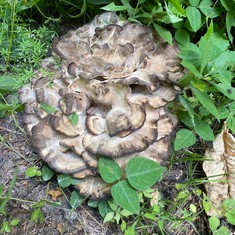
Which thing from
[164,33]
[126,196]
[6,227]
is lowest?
[6,227]

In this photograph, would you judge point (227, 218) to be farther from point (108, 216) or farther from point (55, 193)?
point (55, 193)

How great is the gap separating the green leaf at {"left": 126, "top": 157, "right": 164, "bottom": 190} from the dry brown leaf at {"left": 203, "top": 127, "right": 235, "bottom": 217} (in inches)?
18.1

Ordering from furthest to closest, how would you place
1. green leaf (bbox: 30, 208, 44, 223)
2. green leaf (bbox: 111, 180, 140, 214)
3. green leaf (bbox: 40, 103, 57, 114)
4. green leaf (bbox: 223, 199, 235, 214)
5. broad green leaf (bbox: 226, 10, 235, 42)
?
broad green leaf (bbox: 226, 10, 235, 42)
green leaf (bbox: 223, 199, 235, 214)
green leaf (bbox: 40, 103, 57, 114)
green leaf (bbox: 30, 208, 44, 223)
green leaf (bbox: 111, 180, 140, 214)

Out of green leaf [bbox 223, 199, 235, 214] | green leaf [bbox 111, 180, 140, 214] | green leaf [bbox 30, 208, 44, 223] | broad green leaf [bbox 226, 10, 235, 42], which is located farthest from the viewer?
broad green leaf [bbox 226, 10, 235, 42]

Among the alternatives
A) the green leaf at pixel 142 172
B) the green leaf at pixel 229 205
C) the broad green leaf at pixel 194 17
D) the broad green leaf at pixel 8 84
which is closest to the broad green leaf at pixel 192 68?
the broad green leaf at pixel 194 17

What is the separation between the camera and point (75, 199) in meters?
1.98

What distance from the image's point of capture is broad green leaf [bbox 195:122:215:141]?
6.69ft

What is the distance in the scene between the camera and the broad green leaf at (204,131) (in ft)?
6.69

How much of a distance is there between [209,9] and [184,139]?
30.2 inches

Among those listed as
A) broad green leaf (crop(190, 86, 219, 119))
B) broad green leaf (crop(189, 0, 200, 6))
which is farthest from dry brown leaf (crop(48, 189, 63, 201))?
broad green leaf (crop(189, 0, 200, 6))

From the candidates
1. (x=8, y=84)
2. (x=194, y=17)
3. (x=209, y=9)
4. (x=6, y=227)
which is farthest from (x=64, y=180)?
(x=209, y=9)

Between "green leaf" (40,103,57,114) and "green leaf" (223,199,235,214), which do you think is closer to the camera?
"green leaf" (40,103,57,114)

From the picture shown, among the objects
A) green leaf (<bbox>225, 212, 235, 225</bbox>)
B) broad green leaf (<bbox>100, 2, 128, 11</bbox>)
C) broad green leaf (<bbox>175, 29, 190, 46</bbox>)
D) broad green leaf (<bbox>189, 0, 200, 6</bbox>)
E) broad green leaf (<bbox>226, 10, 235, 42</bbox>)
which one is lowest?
green leaf (<bbox>225, 212, 235, 225</bbox>)

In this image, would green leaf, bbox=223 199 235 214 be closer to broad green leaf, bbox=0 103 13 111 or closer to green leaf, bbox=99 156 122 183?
green leaf, bbox=99 156 122 183
